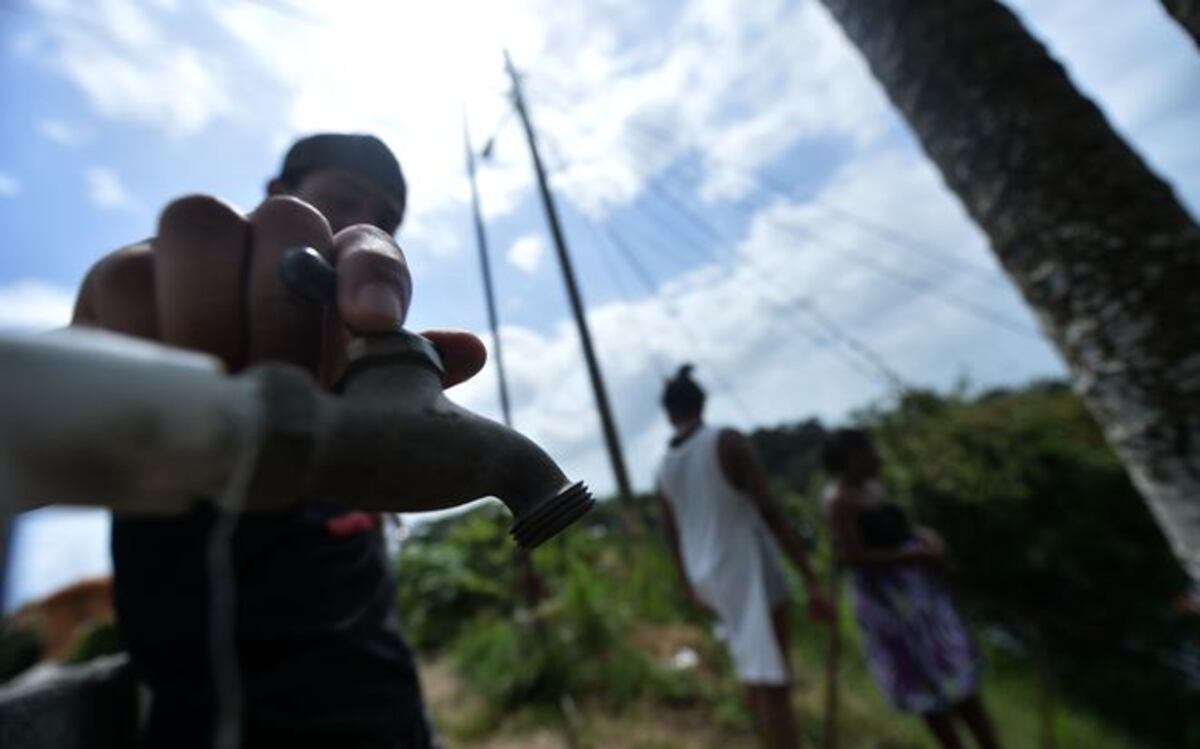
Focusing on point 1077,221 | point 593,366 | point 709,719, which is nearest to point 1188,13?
point 1077,221

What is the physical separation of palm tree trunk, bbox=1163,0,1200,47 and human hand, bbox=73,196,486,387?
1.97 m

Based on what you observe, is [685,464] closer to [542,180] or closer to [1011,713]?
[542,180]

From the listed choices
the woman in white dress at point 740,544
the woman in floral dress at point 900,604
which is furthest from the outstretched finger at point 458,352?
the woman in floral dress at point 900,604

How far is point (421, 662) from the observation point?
26.1 ft

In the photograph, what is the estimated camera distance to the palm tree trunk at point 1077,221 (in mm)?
1805

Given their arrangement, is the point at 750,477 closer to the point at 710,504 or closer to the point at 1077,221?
the point at 710,504

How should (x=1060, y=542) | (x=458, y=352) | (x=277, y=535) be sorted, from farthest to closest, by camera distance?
(x=1060, y=542) → (x=277, y=535) → (x=458, y=352)

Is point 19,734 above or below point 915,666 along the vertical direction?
above

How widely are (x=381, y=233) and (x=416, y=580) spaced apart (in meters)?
9.07

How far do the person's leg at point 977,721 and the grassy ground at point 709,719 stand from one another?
1.41 metres

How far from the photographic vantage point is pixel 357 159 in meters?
0.73

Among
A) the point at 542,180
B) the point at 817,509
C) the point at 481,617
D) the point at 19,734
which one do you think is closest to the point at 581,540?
the point at 481,617

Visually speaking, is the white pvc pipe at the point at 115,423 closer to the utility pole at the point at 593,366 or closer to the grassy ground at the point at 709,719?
the grassy ground at the point at 709,719

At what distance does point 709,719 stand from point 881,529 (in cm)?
247
